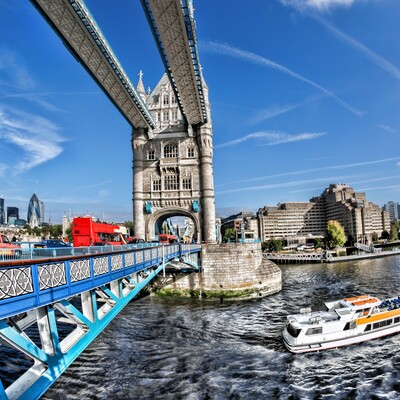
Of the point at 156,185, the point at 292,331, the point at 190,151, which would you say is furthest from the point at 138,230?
the point at 292,331

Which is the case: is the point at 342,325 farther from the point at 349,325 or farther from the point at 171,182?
the point at 171,182

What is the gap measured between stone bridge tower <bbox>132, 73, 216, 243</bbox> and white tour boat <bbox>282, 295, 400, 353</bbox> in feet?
91.9

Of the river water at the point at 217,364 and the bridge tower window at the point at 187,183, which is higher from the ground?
the bridge tower window at the point at 187,183

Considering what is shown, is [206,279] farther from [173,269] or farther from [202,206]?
[202,206]

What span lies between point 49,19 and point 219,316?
110ft

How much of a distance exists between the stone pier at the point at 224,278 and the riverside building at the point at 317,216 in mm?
132964

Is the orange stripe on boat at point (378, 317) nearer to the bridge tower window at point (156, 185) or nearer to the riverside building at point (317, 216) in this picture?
the bridge tower window at point (156, 185)

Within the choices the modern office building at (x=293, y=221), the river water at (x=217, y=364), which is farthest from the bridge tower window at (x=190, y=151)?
the modern office building at (x=293, y=221)

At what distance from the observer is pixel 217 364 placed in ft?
65.4

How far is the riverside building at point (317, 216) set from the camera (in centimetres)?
16862

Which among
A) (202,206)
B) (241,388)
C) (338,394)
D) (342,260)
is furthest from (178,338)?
(342,260)

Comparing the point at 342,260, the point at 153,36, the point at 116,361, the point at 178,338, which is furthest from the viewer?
the point at 342,260

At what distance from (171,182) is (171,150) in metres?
5.19

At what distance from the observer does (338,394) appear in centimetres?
1666
